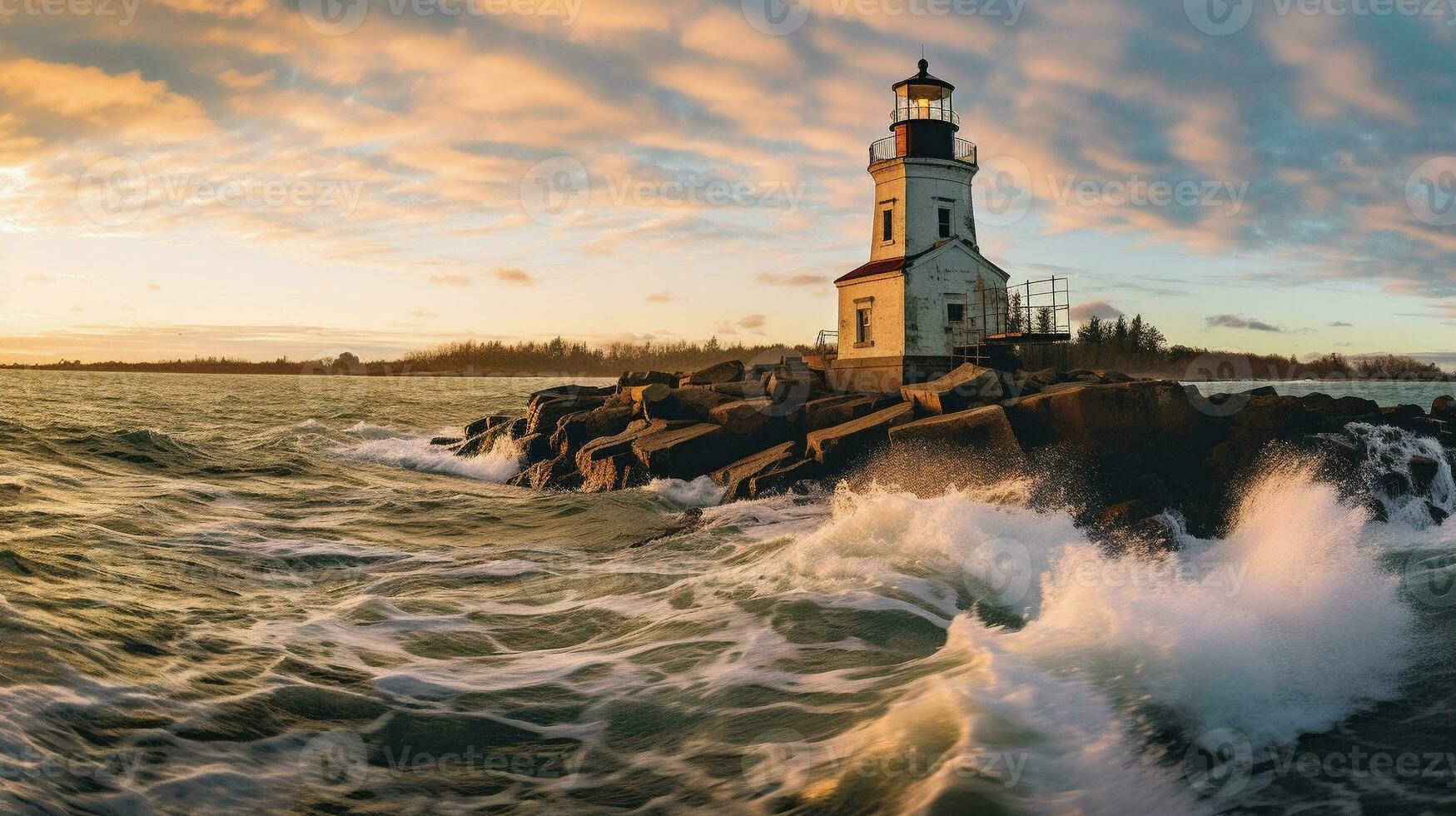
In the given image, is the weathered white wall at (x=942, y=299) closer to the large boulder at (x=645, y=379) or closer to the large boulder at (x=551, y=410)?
the large boulder at (x=645, y=379)

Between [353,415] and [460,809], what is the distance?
45.1 m

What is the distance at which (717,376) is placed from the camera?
2561 cm

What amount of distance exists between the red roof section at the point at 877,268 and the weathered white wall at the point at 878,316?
0.14m

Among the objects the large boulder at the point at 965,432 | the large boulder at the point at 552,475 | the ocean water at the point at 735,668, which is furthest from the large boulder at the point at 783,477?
the large boulder at the point at 552,475

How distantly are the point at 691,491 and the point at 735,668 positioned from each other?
979cm

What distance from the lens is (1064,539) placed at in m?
10.6

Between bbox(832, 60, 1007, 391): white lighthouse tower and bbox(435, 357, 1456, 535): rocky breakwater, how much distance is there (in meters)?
4.72

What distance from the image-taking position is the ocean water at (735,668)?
4.80 m

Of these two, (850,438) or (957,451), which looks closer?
(957,451)

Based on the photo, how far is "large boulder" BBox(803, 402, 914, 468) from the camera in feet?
55.0

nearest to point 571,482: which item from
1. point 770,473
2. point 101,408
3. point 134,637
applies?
point 770,473

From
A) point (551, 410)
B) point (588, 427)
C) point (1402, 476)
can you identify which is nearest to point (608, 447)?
point (588, 427)

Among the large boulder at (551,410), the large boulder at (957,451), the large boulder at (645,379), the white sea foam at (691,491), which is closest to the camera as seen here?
the large boulder at (957,451)

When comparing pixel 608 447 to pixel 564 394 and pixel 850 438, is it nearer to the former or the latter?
pixel 850 438
